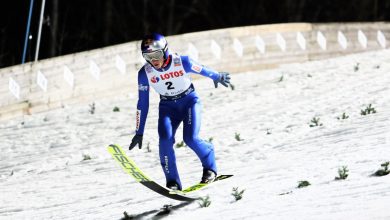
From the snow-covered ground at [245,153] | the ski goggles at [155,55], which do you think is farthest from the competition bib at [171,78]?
the snow-covered ground at [245,153]

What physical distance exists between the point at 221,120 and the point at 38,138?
128 inches

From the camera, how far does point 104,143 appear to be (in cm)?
1419

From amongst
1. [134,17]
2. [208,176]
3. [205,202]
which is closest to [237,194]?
[205,202]

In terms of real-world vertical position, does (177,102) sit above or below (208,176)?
above

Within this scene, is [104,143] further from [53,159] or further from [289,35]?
[289,35]

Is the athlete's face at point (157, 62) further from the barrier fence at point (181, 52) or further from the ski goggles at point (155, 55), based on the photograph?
the barrier fence at point (181, 52)

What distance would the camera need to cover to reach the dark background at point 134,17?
26.9 metres

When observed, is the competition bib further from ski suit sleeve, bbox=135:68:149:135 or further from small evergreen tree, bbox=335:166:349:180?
small evergreen tree, bbox=335:166:349:180

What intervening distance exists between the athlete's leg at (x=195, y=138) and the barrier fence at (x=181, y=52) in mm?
7833

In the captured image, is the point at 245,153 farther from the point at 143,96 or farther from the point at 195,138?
the point at 143,96

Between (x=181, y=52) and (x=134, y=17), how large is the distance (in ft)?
42.1

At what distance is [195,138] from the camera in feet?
30.8

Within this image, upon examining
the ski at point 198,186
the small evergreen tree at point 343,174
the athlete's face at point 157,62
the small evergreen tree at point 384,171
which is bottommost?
the small evergreen tree at point 384,171

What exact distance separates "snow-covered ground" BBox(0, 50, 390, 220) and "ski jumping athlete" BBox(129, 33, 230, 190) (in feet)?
1.15
